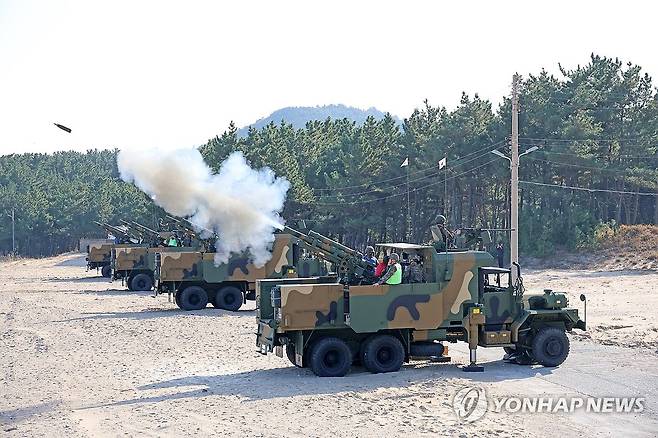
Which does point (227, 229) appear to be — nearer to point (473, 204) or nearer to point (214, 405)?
point (214, 405)

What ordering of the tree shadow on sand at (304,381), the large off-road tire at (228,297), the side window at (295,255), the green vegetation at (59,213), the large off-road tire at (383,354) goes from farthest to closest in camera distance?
the green vegetation at (59,213) → the large off-road tire at (228,297) → the side window at (295,255) → the large off-road tire at (383,354) → the tree shadow on sand at (304,381)

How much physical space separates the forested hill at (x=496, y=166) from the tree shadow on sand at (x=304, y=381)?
3452 cm

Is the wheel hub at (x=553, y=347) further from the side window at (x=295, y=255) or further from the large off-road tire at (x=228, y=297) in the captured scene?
the large off-road tire at (x=228, y=297)

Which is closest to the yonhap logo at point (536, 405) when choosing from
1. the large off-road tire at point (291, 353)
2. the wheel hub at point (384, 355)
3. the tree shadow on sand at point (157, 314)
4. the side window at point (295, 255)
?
the wheel hub at point (384, 355)

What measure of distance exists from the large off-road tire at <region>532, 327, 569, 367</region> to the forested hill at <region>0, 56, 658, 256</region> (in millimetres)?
33866

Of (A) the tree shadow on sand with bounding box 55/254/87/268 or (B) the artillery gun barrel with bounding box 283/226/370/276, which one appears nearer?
(B) the artillery gun barrel with bounding box 283/226/370/276

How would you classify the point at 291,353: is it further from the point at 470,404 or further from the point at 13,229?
the point at 13,229

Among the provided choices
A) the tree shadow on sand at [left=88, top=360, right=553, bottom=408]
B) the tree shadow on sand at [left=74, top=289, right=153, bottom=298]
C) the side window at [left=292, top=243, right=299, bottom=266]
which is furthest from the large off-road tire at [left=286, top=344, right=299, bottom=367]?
the tree shadow on sand at [left=74, top=289, right=153, bottom=298]

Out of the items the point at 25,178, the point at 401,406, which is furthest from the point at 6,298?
the point at 25,178

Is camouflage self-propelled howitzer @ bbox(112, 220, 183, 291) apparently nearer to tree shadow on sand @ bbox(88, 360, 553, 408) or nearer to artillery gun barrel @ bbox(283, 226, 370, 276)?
artillery gun barrel @ bbox(283, 226, 370, 276)

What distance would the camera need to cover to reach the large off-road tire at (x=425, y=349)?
17.6 meters

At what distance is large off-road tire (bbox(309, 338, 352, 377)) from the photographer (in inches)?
667

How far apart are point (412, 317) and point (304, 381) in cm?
247

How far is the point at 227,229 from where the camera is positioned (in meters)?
27.2
